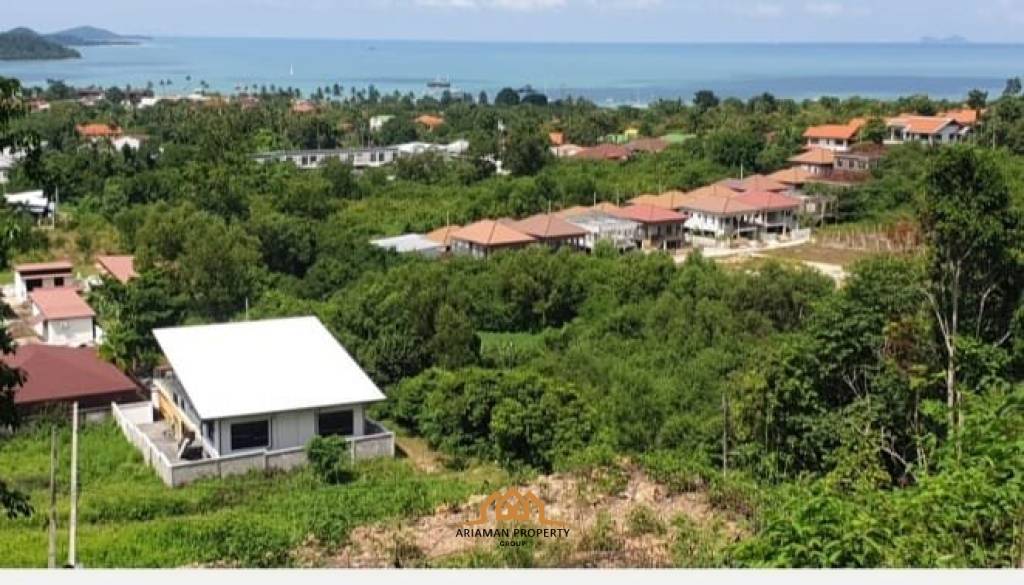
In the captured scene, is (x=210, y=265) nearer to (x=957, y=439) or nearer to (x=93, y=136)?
(x=957, y=439)

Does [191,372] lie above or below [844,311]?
below

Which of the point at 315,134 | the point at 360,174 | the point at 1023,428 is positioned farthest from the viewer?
the point at 315,134

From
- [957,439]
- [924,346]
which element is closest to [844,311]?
[924,346]

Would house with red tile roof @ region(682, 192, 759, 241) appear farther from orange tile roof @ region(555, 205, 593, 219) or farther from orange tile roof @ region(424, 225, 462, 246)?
orange tile roof @ region(424, 225, 462, 246)

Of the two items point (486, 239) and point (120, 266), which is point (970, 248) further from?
point (120, 266)

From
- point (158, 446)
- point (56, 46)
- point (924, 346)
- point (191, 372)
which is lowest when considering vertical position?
point (158, 446)

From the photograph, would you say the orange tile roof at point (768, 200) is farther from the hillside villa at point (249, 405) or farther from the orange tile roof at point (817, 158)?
the hillside villa at point (249, 405)
